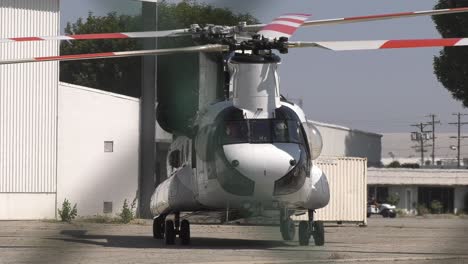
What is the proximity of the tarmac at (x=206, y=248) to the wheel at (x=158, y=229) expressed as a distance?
238 millimetres

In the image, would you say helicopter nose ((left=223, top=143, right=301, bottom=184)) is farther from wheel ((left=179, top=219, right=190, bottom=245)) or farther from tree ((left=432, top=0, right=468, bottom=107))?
tree ((left=432, top=0, right=468, bottom=107))

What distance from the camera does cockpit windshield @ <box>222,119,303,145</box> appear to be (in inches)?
656

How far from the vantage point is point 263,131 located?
17.0 m

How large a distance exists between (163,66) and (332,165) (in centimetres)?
2957

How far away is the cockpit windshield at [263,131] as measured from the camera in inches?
656

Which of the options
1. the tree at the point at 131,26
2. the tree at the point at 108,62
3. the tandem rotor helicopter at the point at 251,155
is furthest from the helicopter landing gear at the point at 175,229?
the tree at the point at 131,26

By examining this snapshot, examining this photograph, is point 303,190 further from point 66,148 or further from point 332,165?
point 332,165

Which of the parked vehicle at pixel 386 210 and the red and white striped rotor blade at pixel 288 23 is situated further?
the parked vehicle at pixel 386 210

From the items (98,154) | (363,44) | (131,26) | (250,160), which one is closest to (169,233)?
(250,160)

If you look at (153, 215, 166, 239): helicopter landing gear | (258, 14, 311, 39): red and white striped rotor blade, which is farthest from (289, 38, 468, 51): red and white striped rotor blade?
(153, 215, 166, 239): helicopter landing gear

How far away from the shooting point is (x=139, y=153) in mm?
5773

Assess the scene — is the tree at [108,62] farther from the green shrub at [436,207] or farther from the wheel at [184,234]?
the wheel at [184,234]

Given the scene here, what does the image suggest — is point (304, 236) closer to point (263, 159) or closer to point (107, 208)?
point (263, 159)

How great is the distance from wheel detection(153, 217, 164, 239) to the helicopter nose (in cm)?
539
